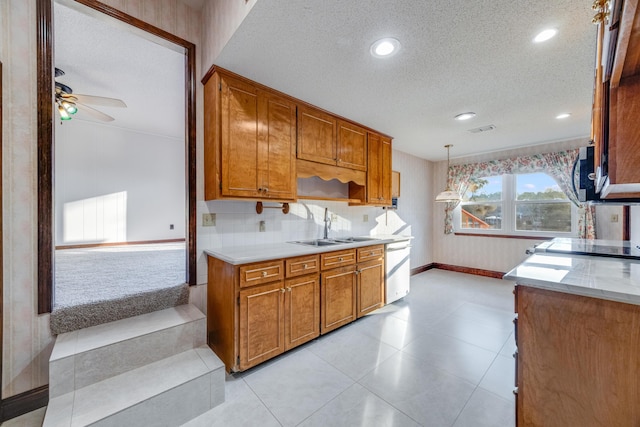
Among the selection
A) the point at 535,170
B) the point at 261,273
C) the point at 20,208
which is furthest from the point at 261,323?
the point at 535,170

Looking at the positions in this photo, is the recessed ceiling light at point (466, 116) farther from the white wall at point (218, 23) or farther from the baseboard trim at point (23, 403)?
the baseboard trim at point (23, 403)

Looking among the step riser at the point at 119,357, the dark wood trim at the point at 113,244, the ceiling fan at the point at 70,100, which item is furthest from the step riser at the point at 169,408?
the dark wood trim at the point at 113,244

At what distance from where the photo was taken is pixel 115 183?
5141 millimetres

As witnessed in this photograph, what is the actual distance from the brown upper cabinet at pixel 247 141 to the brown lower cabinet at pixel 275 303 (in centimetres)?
68

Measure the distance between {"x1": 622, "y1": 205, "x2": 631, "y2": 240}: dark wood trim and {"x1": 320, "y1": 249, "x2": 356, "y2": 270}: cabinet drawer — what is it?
361cm

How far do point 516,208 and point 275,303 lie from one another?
4689 mm

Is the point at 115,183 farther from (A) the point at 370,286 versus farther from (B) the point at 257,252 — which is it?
(A) the point at 370,286

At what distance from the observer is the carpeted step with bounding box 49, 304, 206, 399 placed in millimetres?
1484

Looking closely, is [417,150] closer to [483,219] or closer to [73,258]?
[483,219]

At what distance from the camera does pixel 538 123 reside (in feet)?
10.5

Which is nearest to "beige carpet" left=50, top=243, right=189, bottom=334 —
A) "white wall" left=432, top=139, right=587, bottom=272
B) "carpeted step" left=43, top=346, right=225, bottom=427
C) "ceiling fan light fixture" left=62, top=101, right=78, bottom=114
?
"carpeted step" left=43, top=346, right=225, bottom=427

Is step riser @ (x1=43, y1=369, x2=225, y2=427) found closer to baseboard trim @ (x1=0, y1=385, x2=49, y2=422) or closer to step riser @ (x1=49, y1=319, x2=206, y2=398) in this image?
step riser @ (x1=49, y1=319, x2=206, y2=398)

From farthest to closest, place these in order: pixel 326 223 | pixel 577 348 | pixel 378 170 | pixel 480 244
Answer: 1. pixel 480 244
2. pixel 378 170
3. pixel 326 223
4. pixel 577 348

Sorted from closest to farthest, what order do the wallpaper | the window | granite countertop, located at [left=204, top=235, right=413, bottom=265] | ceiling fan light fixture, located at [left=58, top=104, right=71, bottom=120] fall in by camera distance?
the wallpaper → granite countertop, located at [left=204, top=235, right=413, bottom=265] → ceiling fan light fixture, located at [left=58, top=104, right=71, bottom=120] → the window
